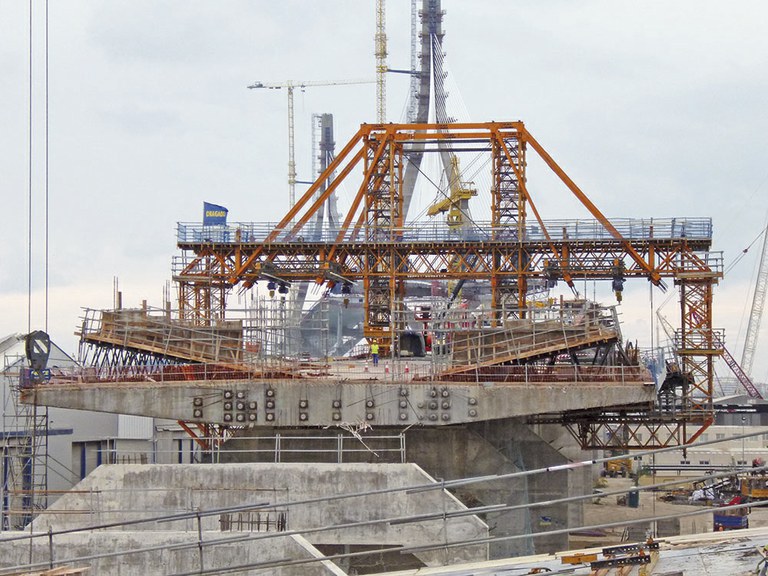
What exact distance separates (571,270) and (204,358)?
80.6ft

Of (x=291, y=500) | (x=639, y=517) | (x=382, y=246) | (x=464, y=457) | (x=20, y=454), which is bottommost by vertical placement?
(x=639, y=517)

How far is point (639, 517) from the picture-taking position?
52500mm

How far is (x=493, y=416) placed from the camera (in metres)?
32.7

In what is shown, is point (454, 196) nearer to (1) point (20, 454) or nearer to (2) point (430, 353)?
(2) point (430, 353)

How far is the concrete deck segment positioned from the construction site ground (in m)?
7.15

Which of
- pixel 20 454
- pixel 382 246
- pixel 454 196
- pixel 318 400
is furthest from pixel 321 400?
pixel 454 196

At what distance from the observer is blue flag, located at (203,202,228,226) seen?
60438 mm

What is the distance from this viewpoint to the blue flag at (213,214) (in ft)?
198

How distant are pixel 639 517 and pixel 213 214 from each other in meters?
26.0

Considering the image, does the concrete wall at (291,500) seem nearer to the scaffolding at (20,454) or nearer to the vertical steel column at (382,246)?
the scaffolding at (20,454)

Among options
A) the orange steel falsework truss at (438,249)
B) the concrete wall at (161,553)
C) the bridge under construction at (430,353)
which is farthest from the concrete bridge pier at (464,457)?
the orange steel falsework truss at (438,249)

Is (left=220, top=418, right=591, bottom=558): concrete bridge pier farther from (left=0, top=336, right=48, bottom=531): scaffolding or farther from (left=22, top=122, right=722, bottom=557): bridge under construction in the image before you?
(left=0, top=336, right=48, bottom=531): scaffolding

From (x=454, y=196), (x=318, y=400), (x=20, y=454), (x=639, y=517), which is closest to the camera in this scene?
(x=318, y=400)

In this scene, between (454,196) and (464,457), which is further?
(454,196)
